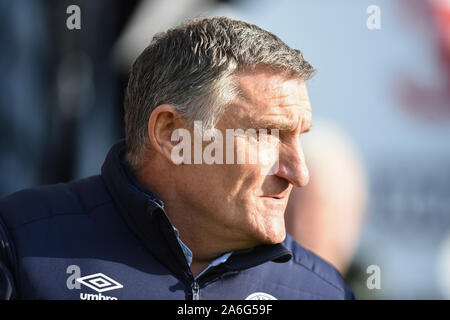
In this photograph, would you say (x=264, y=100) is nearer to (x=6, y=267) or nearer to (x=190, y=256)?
(x=190, y=256)

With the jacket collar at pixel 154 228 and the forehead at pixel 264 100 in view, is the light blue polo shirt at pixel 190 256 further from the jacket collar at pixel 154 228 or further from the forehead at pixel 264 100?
the forehead at pixel 264 100

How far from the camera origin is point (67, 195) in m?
2.50

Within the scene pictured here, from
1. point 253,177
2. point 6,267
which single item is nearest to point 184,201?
point 253,177

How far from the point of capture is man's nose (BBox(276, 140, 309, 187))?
239 cm

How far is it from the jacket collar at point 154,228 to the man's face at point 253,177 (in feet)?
0.21

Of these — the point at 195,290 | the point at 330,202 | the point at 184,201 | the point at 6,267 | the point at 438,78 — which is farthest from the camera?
the point at 438,78

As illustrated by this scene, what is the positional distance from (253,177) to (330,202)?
165cm

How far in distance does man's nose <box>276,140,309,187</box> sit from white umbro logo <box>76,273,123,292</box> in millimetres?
684

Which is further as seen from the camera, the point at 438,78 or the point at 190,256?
the point at 438,78

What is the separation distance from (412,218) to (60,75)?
2.53 m

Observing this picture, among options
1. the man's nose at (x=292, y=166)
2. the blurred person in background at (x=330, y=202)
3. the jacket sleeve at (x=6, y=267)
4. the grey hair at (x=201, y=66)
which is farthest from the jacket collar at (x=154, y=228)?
the blurred person in background at (x=330, y=202)

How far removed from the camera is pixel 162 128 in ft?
8.11

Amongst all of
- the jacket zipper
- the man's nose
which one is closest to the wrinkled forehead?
the man's nose

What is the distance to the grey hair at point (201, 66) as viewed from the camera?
7.86 ft
